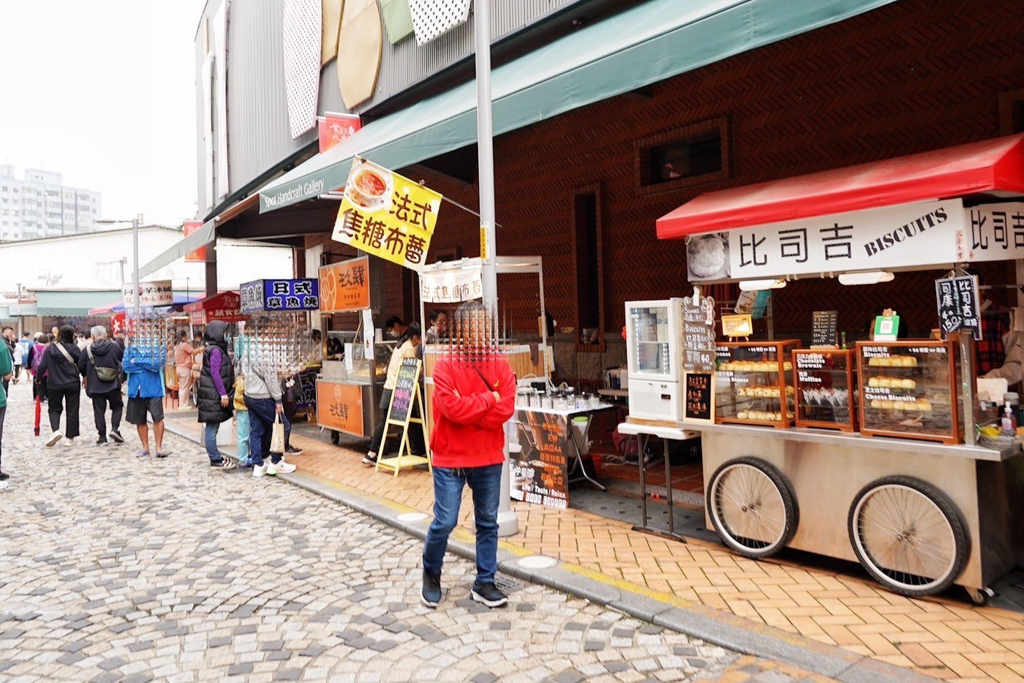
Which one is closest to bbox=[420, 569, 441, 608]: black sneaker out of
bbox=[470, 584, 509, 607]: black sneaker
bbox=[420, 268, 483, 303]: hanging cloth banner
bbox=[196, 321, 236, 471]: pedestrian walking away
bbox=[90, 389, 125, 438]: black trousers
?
bbox=[470, 584, 509, 607]: black sneaker

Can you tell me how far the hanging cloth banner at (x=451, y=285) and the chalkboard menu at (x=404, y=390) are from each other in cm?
87

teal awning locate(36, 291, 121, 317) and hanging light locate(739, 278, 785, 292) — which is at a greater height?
teal awning locate(36, 291, 121, 317)

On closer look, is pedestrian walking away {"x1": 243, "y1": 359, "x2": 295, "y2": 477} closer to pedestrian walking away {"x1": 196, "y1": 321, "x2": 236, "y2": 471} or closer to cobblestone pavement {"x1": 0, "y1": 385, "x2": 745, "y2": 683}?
pedestrian walking away {"x1": 196, "y1": 321, "x2": 236, "y2": 471}

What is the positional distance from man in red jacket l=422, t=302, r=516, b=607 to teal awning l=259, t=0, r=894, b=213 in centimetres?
242

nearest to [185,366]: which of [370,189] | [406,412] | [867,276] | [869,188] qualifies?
[406,412]

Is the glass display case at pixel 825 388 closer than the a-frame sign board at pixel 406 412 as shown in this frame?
Yes

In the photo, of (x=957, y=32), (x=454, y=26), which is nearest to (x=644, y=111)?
(x=454, y=26)

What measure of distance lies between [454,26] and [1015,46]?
731 centimetres

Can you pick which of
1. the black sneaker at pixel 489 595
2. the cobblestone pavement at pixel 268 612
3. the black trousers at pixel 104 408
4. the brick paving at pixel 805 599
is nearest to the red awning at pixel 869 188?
the brick paving at pixel 805 599

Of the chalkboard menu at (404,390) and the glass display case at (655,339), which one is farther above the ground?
the glass display case at (655,339)

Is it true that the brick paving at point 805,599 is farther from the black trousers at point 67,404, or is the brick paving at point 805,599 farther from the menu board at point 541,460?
the black trousers at point 67,404

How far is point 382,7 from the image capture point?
1267 cm

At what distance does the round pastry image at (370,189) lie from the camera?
275 inches

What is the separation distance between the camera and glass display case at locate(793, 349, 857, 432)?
4.86m
